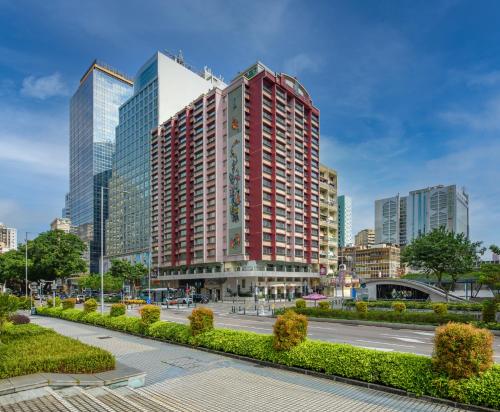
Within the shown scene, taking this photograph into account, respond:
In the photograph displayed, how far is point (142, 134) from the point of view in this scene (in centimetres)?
11538

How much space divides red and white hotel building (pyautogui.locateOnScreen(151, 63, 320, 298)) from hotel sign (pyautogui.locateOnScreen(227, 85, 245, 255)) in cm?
21

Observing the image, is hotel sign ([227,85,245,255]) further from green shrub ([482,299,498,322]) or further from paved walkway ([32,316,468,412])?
paved walkway ([32,316,468,412])

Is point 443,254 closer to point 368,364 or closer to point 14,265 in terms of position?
point 368,364

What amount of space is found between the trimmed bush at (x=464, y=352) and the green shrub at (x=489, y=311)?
2043 centimetres

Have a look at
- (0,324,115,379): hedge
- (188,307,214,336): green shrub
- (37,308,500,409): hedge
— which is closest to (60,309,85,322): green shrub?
(188,307,214,336): green shrub

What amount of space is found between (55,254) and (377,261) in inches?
4677

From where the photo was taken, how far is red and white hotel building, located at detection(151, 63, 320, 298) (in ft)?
255

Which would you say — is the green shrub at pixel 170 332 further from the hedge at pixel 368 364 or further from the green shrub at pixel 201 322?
the hedge at pixel 368 364

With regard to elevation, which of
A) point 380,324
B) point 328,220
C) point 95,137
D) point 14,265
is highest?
point 95,137

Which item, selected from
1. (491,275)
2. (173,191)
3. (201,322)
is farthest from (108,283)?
(491,275)

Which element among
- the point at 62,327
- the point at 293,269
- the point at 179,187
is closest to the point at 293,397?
the point at 62,327

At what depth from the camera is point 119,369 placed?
1276 cm

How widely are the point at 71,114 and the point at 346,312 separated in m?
170

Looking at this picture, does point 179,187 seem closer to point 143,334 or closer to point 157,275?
point 157,275
